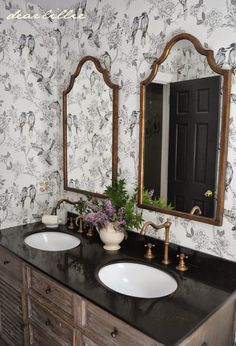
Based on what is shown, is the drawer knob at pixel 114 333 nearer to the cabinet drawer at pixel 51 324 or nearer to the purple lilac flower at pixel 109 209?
the cabinet drawer at pixel 51 324

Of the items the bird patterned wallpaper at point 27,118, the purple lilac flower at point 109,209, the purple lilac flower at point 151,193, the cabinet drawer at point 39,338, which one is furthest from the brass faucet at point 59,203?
the cabinet drawer at point 39,338

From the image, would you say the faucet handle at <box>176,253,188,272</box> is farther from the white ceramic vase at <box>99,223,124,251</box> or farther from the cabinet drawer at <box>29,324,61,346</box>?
the cabinet drawer at <box>29,324,61,346</box>

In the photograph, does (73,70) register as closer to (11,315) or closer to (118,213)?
(118,213)

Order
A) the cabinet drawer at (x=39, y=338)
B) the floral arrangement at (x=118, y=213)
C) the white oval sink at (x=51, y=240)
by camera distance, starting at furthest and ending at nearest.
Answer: the white oval sink at (x=51, y=240)
the floral arrangement at (x=118, y=213)
the cabinet drawer at (x=39, y=338)

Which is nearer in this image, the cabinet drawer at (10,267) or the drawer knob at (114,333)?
the drawer knob at (114,333)

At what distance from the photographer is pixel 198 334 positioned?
1.03 m

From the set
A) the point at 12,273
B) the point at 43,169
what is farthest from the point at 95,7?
the point at 12,273

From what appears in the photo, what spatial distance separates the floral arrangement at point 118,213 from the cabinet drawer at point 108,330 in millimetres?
473

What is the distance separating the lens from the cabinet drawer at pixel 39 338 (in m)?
1.46

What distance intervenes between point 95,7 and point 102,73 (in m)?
0.43

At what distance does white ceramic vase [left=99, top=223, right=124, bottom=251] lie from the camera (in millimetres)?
1597

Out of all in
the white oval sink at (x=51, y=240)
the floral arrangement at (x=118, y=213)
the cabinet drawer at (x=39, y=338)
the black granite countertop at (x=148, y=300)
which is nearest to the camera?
the black granite countertop at (x=148, y=300)

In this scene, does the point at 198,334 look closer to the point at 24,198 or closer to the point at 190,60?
the point at 190,60

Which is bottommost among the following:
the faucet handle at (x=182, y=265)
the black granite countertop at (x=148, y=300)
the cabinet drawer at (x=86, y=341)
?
the cabinet drawer at (x=86, y=341)
